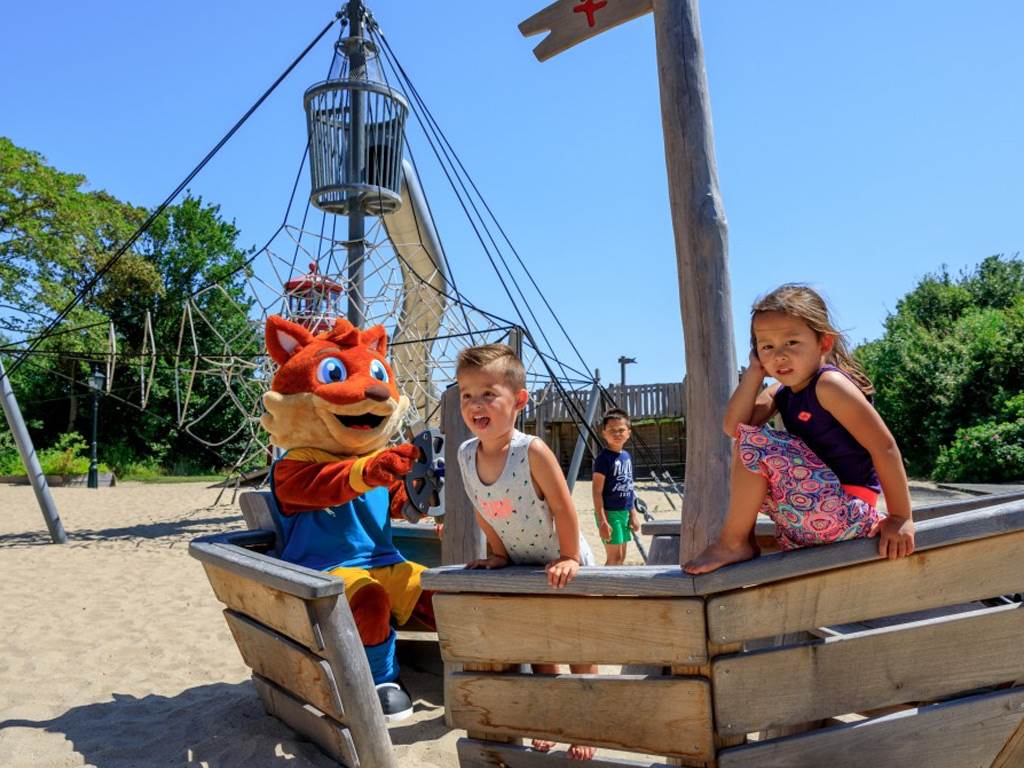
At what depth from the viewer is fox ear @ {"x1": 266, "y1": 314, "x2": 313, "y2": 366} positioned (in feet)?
13.1

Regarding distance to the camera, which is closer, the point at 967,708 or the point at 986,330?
the point at 967,708

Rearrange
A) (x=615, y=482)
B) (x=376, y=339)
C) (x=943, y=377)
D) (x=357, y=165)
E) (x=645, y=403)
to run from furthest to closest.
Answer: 1. (x=645, y=403)
2. (x=943, y=377)
3. (x=357, y=165)
4. (x=615, y=482)
5. (x=376, y=339)

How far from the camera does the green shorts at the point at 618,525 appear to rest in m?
5.45

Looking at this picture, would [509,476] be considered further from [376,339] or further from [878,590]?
[376,339]

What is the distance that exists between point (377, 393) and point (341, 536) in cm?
70

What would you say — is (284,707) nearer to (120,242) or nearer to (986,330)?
(986,330)


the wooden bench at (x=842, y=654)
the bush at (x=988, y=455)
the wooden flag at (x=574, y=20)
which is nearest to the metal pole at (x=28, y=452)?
the wooden flag at (x=574, y=20)

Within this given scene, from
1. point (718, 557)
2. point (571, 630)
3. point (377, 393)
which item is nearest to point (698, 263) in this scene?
point (718, 557)

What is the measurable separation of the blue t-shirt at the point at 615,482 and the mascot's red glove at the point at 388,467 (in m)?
2.29

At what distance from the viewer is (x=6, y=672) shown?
4.08 metres

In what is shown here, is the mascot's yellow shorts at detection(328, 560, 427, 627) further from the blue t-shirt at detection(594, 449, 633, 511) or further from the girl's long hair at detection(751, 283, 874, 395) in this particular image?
the blue t-shirt at detection(594, 449, 633, 511)

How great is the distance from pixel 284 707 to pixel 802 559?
2.22m

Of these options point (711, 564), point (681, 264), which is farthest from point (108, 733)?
point (681, 264)

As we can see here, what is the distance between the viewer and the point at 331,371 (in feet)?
12.9
